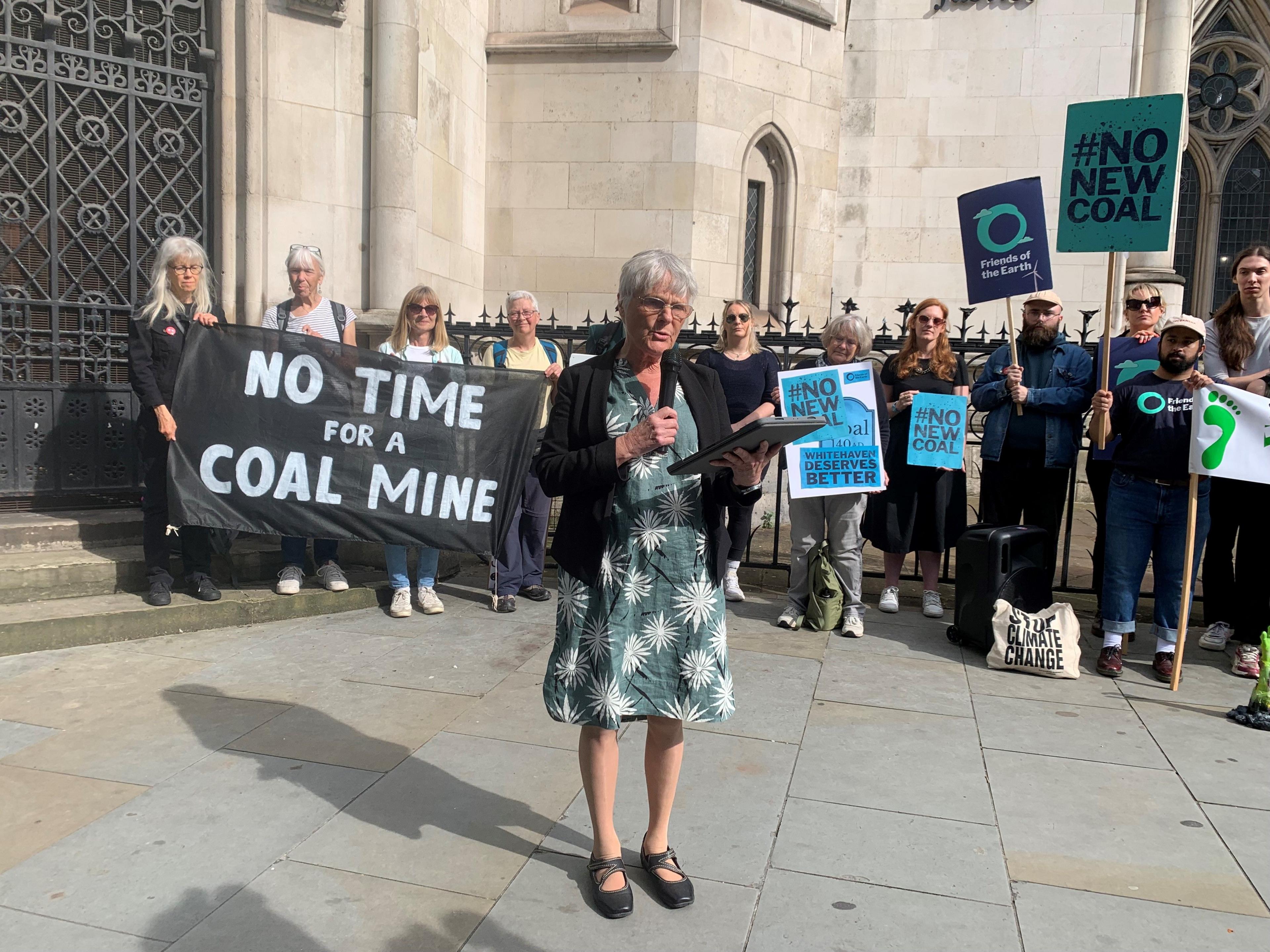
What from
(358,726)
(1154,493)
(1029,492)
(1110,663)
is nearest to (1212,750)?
(1110,663)

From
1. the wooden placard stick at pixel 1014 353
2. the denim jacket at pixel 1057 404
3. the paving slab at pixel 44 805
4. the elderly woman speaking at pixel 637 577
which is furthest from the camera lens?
the denim jacket at pixel 1057 404

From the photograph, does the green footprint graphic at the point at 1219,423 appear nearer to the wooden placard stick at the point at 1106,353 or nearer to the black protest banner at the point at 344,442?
the wooden placard stick at the point at 1106,353

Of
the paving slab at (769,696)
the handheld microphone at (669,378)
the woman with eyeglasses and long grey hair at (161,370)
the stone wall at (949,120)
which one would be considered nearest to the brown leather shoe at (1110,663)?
the paving slab at (769,696)

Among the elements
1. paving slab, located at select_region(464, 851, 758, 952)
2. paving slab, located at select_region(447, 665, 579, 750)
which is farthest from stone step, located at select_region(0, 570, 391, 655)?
paving slab, located at select_region(464, 851, 758, 952)

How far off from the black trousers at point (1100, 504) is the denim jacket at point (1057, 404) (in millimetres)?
143

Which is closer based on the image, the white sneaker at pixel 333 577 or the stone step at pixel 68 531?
→ the stone step at pixel 68 531

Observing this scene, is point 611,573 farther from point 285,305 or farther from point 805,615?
point 285,305

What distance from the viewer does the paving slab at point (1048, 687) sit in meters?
5.37

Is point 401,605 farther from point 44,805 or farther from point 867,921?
point 867,921

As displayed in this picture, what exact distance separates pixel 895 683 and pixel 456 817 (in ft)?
9.05

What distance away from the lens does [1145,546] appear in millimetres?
5902

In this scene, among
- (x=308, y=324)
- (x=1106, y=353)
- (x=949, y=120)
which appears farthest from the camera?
(x=949, y=120)

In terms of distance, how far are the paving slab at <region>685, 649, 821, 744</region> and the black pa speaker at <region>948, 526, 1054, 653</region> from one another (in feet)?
3.40

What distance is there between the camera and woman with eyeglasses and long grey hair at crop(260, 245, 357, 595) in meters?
6.57
